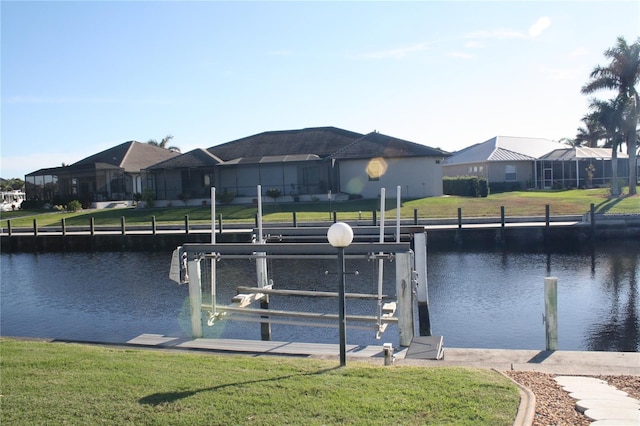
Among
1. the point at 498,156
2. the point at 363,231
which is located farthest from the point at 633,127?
the point at 363,231

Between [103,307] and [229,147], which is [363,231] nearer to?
[103,307]

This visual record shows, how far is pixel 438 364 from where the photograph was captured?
7.56 meters

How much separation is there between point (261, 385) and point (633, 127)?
4576 centimetres

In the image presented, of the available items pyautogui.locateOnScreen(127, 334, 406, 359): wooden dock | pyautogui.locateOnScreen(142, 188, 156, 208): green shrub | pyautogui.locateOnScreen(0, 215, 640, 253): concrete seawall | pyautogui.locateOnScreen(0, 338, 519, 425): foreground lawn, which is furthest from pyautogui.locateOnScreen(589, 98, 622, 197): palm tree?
pyautogui.locateOnScreen(0, 338, 519, 425): foreground lawn

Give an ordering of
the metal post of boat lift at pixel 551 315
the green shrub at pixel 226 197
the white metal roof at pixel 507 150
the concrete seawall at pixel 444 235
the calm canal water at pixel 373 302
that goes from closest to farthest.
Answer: the metal post of boat lift at pixel 551 315 → the calm canal water at pixel 373 302 → the concrete seawall at pixel 444 235 → the green shrub at pixel 226 197 → the white metal roof at pixel 507 150

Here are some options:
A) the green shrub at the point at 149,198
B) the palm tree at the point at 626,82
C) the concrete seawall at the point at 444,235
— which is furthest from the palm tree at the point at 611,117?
the green shrub at the point at 149,198

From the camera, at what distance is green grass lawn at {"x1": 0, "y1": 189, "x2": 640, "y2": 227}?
34.8 metres

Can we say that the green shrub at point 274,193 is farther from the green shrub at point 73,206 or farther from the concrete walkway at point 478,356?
the concrete walkway at point 478,356

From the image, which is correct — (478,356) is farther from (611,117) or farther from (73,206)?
(73,206)

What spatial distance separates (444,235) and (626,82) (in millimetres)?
25975

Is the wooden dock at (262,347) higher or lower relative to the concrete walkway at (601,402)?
lower

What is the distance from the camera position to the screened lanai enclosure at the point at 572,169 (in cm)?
5300

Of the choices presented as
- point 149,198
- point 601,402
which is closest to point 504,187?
point 149,198

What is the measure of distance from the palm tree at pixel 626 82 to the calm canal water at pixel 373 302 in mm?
19992
